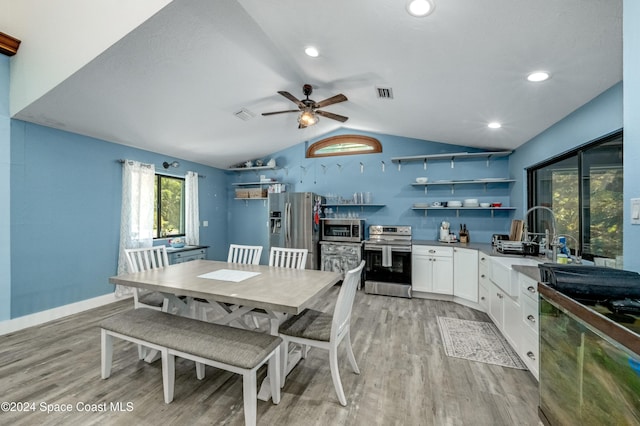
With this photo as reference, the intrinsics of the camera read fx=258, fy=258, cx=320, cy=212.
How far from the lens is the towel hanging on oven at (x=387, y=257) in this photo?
4.27 m

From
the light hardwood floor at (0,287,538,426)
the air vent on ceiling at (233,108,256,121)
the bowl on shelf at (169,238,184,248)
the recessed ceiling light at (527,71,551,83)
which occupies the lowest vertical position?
the light hardwood floor at (0,287,538,426)

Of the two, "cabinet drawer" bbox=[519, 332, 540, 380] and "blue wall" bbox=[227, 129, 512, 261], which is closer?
"cabinet drawer" bbox=[519, 332, 540, 380]

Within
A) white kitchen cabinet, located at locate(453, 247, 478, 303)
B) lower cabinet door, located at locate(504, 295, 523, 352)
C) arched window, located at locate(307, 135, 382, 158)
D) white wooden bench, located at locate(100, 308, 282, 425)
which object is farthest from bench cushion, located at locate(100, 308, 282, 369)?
arched window, located at locate(307, 135, 382, 158)

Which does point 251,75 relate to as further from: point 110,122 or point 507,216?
point 507,216

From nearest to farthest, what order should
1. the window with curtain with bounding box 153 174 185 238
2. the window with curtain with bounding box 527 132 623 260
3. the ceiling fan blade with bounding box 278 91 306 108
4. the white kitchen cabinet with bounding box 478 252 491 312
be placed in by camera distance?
the window with curtain with bounding box 527 132 623 260 < the ceiling fan blade with bounding box 278 91 306 108 < the white kitchen cabinet with bounding box 478 252 491 312 < the window with curtain with bounding box 153 174 185 238

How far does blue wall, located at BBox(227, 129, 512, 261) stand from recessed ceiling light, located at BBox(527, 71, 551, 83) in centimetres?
249

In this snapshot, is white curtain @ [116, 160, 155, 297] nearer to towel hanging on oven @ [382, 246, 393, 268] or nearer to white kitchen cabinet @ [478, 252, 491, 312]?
towel hanging on oven @ [382, 246, 393, 268]

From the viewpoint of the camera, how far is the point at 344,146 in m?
5.45

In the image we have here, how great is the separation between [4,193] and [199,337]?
10.2 feet

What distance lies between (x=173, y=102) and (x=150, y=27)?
47.5 inches

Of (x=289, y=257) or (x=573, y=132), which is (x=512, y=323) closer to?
(x=573, y=132)

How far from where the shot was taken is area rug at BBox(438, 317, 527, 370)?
2.43 meters

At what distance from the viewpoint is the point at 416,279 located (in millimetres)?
4203

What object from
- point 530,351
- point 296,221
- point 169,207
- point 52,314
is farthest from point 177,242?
point 530,351
